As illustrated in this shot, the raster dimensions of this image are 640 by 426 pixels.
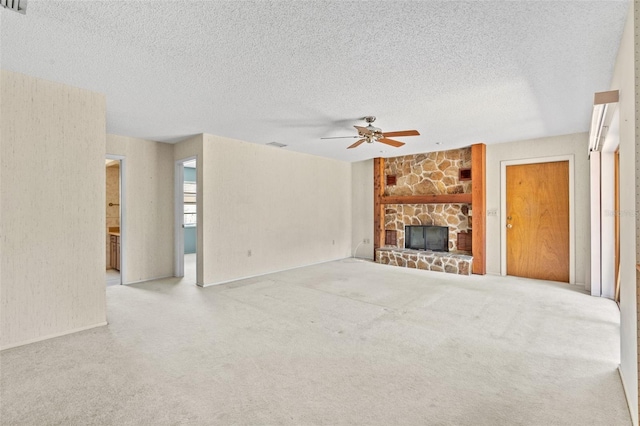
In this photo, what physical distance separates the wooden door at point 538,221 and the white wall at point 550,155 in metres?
0.16

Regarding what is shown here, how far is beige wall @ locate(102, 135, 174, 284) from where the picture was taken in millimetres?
5148

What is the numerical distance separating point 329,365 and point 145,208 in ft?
14.6

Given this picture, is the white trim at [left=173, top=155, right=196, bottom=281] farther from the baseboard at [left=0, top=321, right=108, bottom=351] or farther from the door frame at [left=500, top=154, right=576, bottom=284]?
the door frame at [left=500, top=154, right=576, bottom=284]

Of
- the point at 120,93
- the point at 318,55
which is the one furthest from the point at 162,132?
the point at 318,55

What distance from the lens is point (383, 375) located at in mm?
2281

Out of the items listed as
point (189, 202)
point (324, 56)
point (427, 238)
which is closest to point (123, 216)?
point (189, 202)

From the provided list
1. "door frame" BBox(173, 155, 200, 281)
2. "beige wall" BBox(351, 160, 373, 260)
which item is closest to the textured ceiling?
"door frame" BBox(173, 155, 200, 281)

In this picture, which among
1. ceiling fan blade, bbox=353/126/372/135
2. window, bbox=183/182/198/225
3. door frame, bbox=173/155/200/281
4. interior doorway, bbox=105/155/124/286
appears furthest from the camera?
window, bbox=183/182/198/225

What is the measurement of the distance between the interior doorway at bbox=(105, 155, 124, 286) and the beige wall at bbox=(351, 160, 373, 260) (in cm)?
505

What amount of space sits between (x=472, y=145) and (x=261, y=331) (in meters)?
5.08

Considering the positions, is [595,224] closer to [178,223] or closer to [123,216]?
[178,223]

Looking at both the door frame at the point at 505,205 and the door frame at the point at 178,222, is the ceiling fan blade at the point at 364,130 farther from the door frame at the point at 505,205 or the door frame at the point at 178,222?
the door frame at the point at 178,222

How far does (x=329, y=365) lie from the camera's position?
243 centimetres

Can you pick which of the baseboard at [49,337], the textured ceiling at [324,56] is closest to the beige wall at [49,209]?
the baseboard at [49,337]
